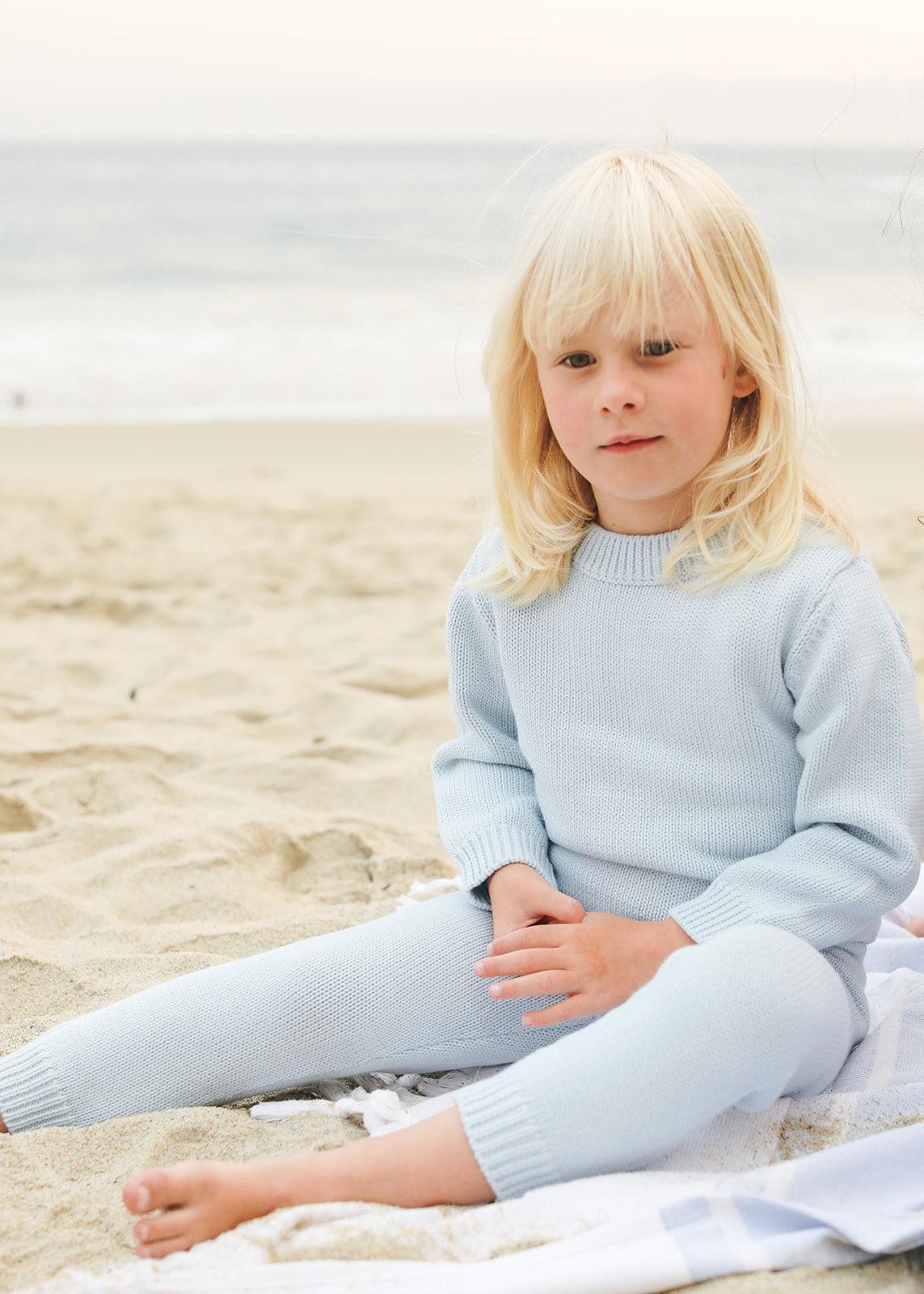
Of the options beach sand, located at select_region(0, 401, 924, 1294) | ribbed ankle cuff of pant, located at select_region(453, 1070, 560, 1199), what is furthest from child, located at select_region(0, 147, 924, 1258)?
beach sand, located at select_region(0, 401, 924, 1294)

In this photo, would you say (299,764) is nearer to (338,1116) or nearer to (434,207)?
(338,1116)

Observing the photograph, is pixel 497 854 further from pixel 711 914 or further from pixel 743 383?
pixel 743 383

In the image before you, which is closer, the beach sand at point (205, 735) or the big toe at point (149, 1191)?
the big toe at point (149, 1191)

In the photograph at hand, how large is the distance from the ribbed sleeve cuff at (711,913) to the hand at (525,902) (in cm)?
14

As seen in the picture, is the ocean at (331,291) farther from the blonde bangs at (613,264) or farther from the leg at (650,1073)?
the leg at (650,1073)

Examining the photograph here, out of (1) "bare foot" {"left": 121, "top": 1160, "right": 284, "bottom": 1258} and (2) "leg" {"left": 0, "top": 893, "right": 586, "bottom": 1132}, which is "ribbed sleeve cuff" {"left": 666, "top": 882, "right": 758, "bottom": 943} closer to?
(2) "leg" {"left": 0, "top": 893, "right": 586, "bottom": 1132}

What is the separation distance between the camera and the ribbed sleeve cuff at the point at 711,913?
59.2 inches

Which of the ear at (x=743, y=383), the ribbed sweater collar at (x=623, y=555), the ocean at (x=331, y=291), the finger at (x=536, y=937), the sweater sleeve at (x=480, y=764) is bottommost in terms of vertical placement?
the ocean at (x=331, y=291)

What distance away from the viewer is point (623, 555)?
1702mm

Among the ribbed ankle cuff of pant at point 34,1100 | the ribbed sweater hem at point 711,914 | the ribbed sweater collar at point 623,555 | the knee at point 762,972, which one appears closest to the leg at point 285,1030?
the ribbed ankle cuff of pant at point 34,1100

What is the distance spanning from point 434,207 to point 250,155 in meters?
10.5

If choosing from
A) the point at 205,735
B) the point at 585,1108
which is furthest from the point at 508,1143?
the point at 205,735

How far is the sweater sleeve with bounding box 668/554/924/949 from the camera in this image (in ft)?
4.89

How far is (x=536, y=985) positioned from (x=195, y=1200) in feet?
1.40
